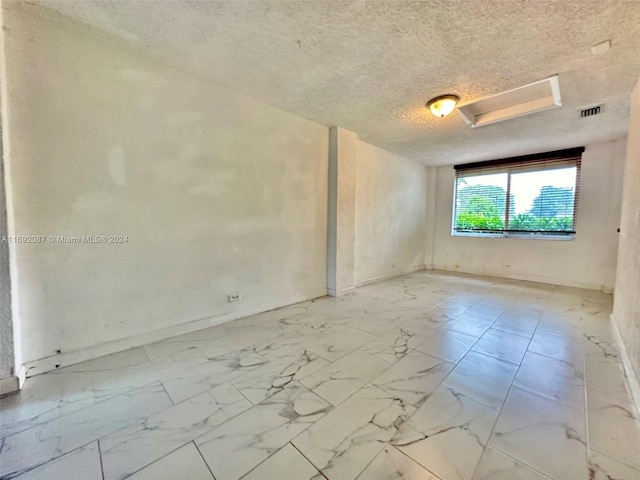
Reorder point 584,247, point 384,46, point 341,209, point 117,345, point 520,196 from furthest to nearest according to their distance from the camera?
point 520,196
point 584,247
point 341,209
point 117,345
point 384,46

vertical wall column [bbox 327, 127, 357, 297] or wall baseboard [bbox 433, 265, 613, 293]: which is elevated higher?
vertical wall column [bbox 327, 127, 357, 297]

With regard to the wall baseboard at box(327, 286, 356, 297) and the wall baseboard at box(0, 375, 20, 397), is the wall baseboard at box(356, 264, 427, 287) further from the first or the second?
the wall baseboard at box(0, 375, 20, 397)

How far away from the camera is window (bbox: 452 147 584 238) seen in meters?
4.46

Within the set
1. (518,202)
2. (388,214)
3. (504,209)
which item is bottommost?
(388,214)

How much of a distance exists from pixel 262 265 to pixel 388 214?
292 centimetres

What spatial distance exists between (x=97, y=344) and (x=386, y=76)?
328cm

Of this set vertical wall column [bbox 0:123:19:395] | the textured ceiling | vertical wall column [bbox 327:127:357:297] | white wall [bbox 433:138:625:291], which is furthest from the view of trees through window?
vertical wall column [bbox 0:123:19:395]

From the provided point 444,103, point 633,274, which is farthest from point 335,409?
point 444,103

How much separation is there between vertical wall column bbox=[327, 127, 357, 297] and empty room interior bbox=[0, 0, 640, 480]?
0.31m

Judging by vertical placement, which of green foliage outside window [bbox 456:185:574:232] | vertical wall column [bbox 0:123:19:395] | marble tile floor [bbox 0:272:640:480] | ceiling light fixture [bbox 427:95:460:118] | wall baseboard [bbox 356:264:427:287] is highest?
ceiling light fixture [bbox 427:95:460:118]

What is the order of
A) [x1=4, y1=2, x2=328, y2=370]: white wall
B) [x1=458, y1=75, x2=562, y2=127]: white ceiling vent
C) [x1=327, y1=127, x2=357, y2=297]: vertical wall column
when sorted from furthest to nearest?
[x1=327, y1=127, x2=357, y2=297]: vertical wall column
[x1=458, y1=75, x2=562, y2=127]: white ceiling vent
[x1=4, y1=2, x2=328, y2=370]: white wall

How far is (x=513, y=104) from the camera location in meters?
3.04

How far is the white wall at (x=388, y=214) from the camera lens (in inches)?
175

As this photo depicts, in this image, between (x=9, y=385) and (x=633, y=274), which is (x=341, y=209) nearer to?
(x=633, y=274)
